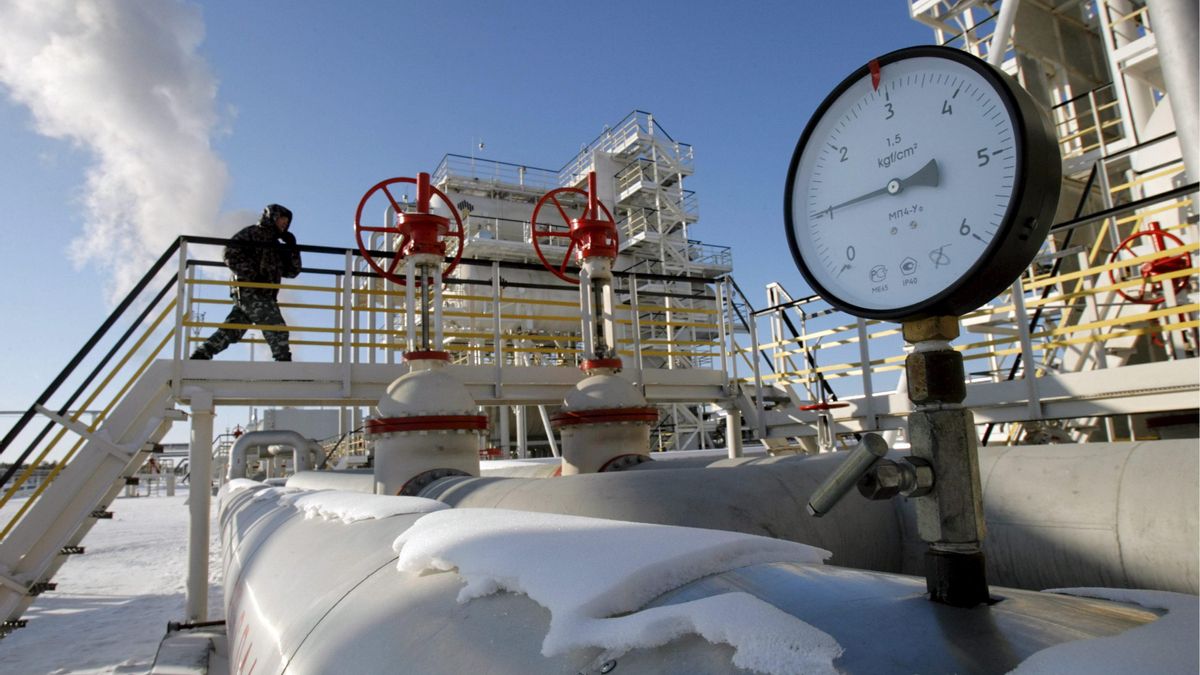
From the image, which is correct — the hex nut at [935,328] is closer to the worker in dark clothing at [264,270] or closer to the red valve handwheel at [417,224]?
the red valve handwheel at [417,224]

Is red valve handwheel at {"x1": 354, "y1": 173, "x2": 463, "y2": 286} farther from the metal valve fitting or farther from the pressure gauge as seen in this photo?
the metal valve fitting

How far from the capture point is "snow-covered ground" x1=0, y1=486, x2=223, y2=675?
5.04m

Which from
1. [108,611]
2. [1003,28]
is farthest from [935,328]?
[108,611]

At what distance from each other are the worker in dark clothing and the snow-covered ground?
2.22m

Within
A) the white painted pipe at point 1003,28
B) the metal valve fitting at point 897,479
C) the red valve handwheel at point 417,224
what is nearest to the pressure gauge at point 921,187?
the metal valve fitting at point 897,479

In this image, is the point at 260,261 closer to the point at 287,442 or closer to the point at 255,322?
the point at 255,322

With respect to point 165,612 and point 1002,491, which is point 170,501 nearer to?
point 165,612

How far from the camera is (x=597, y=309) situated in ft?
15.6

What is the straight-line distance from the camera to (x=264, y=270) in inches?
211

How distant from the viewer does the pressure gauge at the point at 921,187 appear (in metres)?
0.95

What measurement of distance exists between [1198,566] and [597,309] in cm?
352

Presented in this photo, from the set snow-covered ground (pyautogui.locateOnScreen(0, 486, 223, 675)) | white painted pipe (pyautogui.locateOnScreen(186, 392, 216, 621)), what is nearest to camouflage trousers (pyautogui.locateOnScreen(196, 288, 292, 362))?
white painted pipe (pyautogui.locateOnScreen(186, 392, 216, 621))

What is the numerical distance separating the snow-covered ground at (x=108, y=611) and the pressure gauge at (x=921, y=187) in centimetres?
530

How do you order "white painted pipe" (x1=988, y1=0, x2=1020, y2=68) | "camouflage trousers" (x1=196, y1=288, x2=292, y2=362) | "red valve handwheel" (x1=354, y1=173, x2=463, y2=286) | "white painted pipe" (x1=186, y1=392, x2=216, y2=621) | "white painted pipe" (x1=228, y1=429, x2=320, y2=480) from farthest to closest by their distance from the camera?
"white painted pipe" (x1=228, y1=429, x2=320, y2=480) < "camouflage trousers" (x1=196, y1=288, x2=292, y2=362) < "white painted pipe" (x1=186, y1=392, x2=216, y2=621) < "red valve handwheel" (x1=354, y1=173, x2=463, y2=286) < "white painted pipe" (x1=988, y1=0, x2=1020, y2=68)
